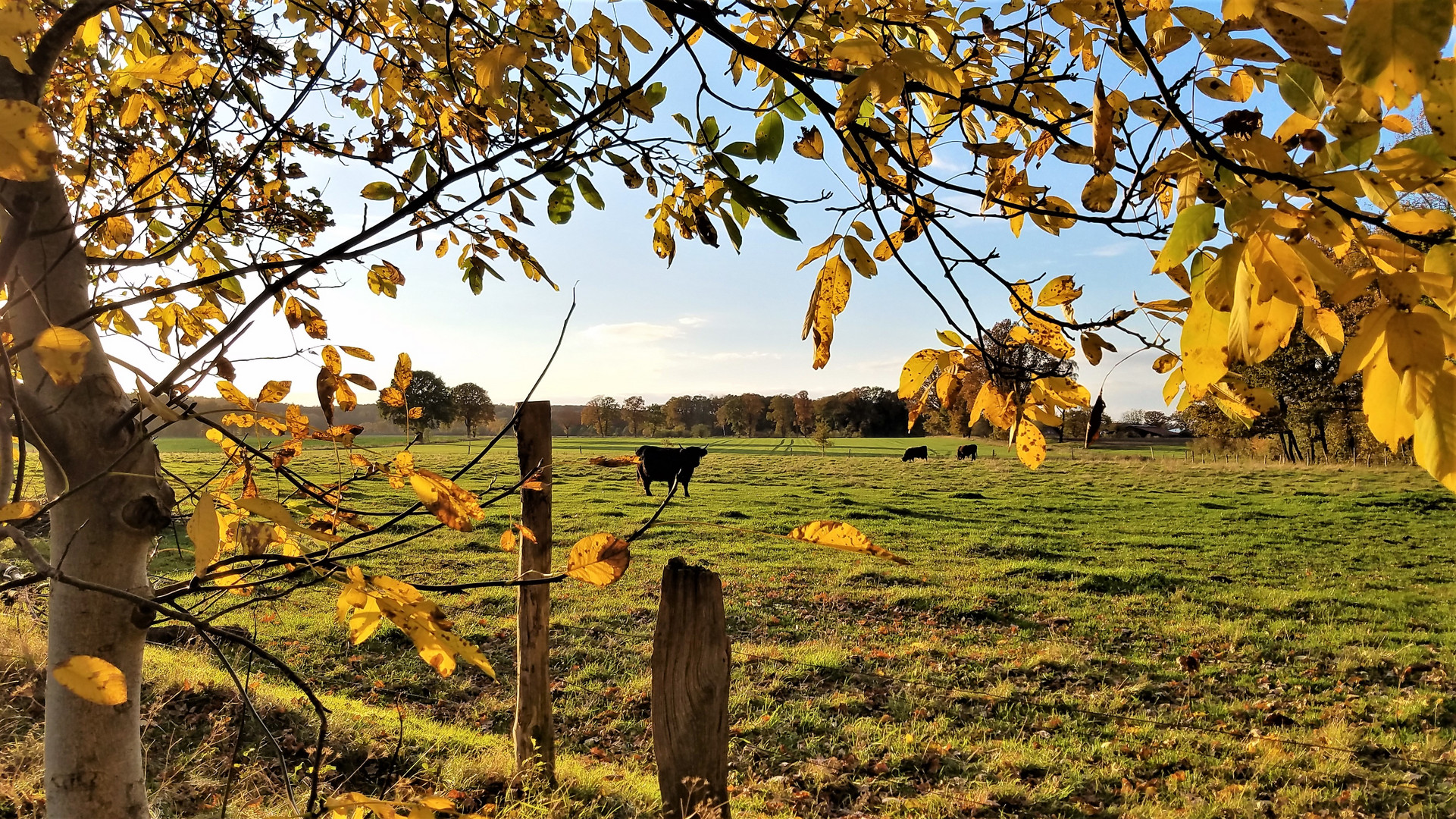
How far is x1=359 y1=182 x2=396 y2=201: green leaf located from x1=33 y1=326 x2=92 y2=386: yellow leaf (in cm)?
86

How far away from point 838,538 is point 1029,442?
498mm

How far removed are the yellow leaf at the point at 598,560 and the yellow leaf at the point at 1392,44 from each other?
96 centimetres

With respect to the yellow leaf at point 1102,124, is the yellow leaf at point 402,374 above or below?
below

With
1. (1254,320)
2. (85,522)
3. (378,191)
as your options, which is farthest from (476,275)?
(1254,320)

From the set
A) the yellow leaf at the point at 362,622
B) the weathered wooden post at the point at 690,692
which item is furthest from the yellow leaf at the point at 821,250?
the weathered wooden post at the point at 690,692

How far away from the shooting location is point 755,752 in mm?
4938

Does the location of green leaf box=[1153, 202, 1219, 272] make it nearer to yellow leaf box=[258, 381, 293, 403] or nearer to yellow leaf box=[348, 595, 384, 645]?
yellow leaf box=[348, 595, 384, 645]

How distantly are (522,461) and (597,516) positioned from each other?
11922 mm

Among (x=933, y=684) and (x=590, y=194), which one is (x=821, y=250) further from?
(x=933, y=684)

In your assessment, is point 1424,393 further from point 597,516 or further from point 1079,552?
point 597,516

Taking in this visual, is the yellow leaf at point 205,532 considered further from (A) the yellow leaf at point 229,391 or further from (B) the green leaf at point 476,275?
(B) the green leaf at point 476,275

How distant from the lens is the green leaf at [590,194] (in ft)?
5.77

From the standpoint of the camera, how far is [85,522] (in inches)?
54.7

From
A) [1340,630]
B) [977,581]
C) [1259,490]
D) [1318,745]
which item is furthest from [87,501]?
[1259,490]
